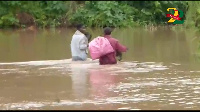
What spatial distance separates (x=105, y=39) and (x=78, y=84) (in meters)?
2.65

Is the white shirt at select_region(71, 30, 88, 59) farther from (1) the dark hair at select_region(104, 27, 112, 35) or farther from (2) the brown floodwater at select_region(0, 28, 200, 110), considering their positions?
(1) the dark hair at select_region(104, 27, 112, 35)

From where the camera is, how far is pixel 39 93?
8.27m

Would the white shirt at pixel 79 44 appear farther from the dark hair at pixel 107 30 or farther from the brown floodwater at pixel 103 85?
the dark hair at pixel 107 30

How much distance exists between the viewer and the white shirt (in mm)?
12453

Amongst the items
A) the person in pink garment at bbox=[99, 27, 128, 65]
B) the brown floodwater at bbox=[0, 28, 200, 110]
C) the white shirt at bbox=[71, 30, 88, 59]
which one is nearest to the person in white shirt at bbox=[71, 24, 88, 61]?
the white shirt at bbox=[71, 30, 88, 59]

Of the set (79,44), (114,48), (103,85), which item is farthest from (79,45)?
(103,85)

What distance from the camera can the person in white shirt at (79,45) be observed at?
12.5 meters

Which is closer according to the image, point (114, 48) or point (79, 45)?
point (114, 48)

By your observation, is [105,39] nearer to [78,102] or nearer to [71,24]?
[78,102]

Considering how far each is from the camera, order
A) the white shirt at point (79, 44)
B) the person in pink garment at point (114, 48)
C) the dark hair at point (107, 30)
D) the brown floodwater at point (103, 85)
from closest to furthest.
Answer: the brown floodwater at point (103, 85), the dark hair at point (107, 30), the person in pink garment at point (114, 48), the white shirt at point (79, 44)

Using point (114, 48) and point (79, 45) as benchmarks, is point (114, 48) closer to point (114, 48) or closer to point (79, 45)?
point (114, 48)

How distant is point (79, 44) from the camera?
41.2 ft

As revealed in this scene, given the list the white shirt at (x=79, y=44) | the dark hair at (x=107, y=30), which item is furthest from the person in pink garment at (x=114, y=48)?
the white shirt at (x=79, y=44)

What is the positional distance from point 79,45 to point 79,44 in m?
0.03
